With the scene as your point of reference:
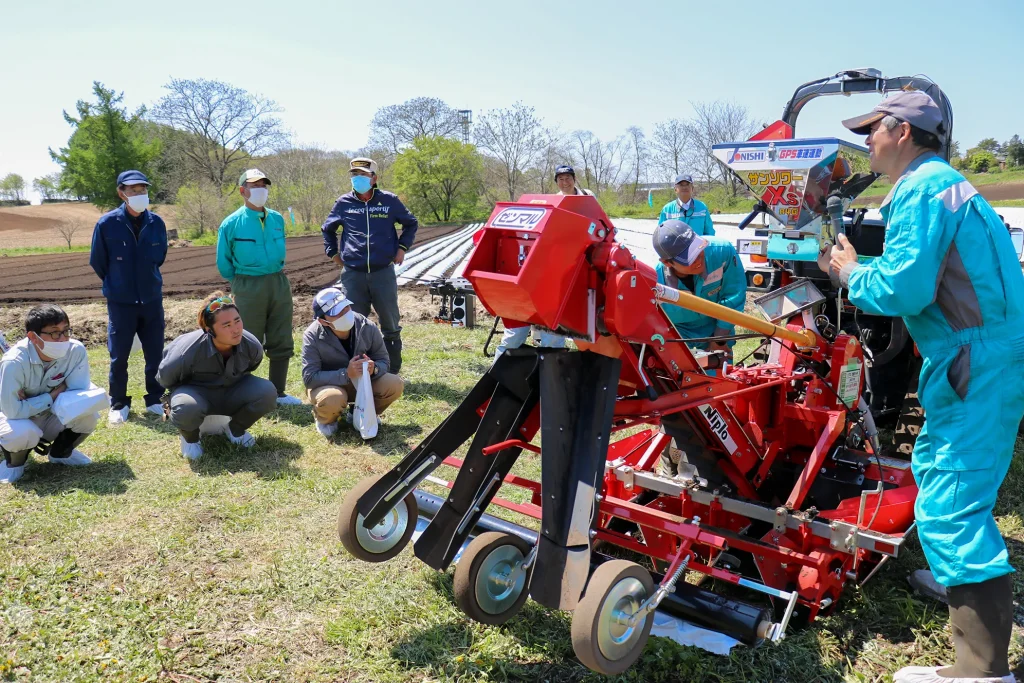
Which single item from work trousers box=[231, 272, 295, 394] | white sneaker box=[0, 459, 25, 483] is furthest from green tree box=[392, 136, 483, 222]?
white sneaker box=[0, 459, 25, 483]

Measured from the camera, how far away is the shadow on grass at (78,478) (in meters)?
4.50

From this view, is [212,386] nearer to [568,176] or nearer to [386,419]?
[386,419]

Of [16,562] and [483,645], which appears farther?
[16,562]

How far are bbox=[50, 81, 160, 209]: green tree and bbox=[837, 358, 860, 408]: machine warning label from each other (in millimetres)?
46273

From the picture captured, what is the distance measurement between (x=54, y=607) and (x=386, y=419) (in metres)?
2.97

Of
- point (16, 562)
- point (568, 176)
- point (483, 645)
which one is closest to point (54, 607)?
point (16, 562)

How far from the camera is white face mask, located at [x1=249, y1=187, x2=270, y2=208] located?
6375mm

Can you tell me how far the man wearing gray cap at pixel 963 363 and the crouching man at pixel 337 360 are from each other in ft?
12.4

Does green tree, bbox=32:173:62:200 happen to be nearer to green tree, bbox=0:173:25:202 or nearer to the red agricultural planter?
green tree, bbox=0:173:25:202

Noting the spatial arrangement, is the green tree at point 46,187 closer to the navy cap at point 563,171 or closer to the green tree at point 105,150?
the green tree at point 105,150

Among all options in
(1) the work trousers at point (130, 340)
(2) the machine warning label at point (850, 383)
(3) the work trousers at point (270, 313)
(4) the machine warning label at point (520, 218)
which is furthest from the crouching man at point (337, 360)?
(2) the machine warning label at point (850, 383)

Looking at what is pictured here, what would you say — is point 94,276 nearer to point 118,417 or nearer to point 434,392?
point 118,417

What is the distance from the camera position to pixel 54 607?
10.6 feet

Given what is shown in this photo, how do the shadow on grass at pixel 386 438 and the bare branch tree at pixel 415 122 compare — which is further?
the bare branch tree at pixel 415 122
